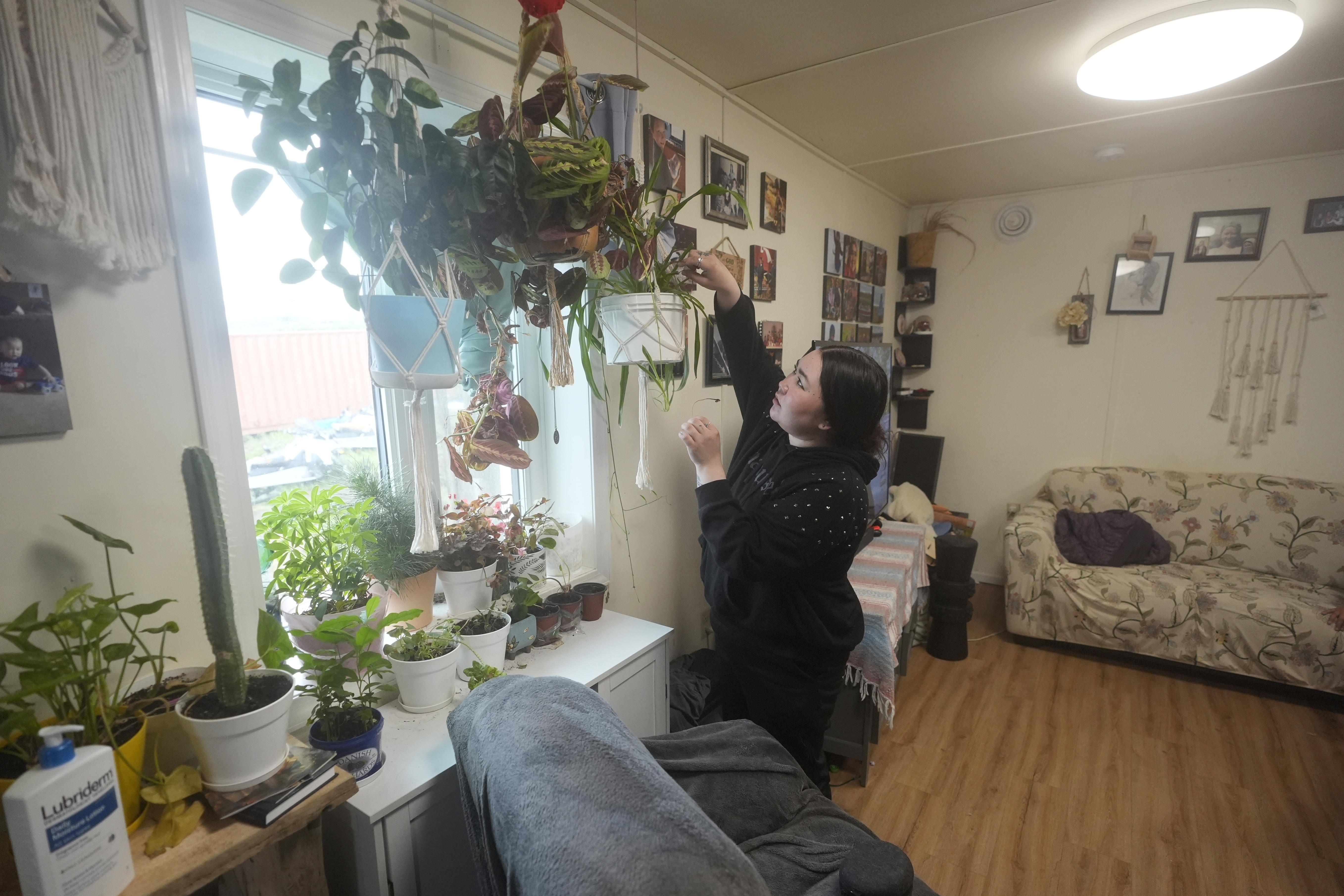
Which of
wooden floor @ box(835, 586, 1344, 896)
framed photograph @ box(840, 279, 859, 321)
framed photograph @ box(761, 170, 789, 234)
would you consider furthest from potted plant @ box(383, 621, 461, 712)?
A: framed photograph @ box(840, 279, 859, 321)

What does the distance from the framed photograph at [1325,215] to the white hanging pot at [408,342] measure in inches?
165

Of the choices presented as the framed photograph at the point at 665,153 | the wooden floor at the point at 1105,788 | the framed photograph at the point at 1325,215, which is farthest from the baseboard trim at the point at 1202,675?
the framed photograph at the point at 665,153

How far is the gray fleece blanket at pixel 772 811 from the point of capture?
0.98 m

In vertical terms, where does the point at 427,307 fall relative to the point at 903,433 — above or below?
above

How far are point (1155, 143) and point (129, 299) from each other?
3.73 meters

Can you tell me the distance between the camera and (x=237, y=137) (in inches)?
42.9

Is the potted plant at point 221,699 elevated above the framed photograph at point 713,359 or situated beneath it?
situated beneath

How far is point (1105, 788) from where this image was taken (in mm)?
2072

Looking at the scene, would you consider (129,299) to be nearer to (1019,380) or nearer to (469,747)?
(469,747)

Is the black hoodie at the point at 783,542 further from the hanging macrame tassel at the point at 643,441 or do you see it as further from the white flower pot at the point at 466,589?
the white flower pot at the point at 466,589

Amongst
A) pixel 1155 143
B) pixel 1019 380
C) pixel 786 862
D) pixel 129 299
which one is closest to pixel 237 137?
pixel 129 299

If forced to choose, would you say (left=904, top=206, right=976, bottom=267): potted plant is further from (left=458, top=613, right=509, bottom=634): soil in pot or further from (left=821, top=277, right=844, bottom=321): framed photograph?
(left=458, top=613, right=509, bottom=634): soil in pot

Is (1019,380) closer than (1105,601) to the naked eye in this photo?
No

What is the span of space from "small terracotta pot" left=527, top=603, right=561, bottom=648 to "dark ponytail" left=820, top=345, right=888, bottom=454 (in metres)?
0.82
